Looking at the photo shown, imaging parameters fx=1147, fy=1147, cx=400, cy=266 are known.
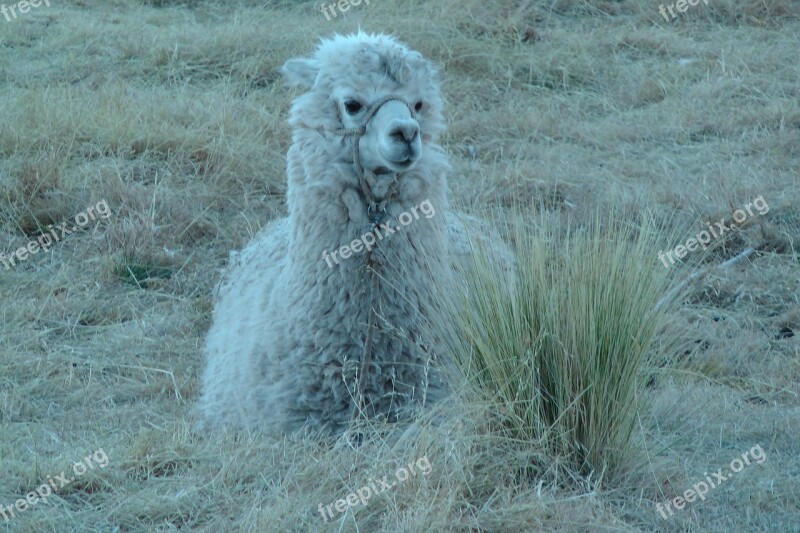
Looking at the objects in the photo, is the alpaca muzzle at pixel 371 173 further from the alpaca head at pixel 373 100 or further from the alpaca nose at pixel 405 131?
the alpaca nose at pixel 405 131

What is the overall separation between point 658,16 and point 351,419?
7.17 meters

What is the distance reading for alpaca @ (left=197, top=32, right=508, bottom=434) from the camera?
4105mm

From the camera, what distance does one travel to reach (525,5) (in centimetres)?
1003

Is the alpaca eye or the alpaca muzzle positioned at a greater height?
the alpaca eye

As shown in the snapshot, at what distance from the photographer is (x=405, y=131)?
154 inches

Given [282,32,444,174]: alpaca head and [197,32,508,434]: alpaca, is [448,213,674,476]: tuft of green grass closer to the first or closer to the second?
[197,32,508,434]: alpaca

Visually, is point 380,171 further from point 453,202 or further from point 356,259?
point 453,202

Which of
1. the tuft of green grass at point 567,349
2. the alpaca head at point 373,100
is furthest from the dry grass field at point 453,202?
the alpaca head at point 373,100

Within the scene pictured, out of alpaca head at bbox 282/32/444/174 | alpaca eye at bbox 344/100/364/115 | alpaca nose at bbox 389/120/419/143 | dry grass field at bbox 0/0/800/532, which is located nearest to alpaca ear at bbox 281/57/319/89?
alpaca head at bbox 282/32/444/174

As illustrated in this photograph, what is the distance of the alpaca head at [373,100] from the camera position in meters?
4.01

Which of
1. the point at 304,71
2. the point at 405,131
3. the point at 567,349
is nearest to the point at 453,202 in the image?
the point at 304,71

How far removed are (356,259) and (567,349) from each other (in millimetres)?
1100

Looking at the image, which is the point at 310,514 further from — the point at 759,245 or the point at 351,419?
the point at 759,245

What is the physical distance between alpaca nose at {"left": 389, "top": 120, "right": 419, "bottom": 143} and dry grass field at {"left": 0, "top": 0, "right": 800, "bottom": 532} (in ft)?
1.17
